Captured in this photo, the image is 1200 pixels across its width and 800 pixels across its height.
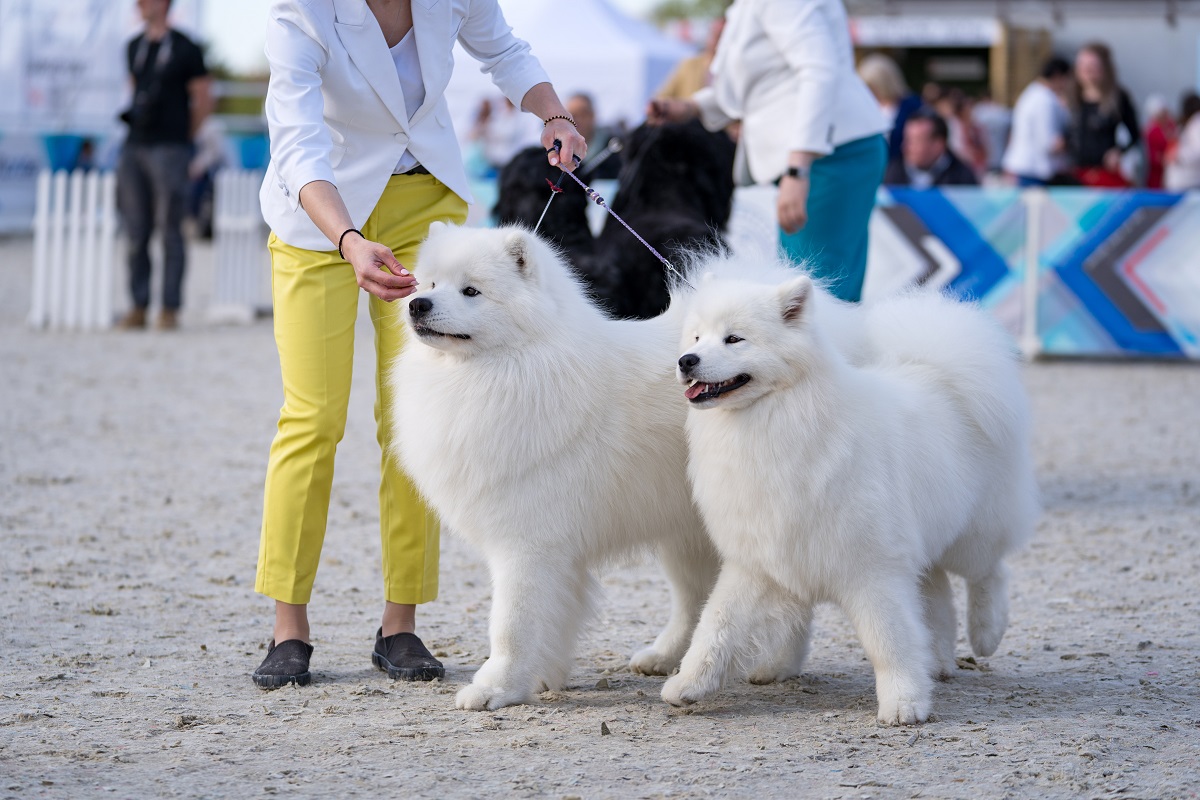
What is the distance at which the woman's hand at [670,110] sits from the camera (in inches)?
197

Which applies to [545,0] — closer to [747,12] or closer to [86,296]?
[86,296]

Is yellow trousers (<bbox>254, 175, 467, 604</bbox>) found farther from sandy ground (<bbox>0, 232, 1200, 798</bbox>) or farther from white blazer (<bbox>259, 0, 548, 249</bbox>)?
sandy ground (<bbox>0, 232, 1200, 798</bbox>)

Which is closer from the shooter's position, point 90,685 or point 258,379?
point 90,685

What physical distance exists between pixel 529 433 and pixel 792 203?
5.05 ft

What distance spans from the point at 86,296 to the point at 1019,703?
9.20 meters

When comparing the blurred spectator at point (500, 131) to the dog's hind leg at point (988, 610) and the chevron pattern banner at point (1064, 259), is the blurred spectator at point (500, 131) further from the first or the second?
the dog's hind leg at point (988, 610)

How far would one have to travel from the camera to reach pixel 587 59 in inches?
663

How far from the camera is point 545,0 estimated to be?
57.0 feet

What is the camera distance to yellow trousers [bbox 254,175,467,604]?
→ 11.4 feet

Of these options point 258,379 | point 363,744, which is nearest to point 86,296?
point 258,379

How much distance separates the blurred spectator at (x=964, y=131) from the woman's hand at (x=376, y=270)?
12448mm

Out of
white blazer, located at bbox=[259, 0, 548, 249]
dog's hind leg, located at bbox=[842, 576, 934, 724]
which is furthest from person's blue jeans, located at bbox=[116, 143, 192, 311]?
dog's hind leg, located at bbox=[842, 576, 934, 724]

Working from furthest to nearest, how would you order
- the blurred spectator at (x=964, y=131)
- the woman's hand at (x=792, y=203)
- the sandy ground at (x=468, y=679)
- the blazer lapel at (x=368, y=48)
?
the blurred spectator at (x=964, y=131) → the woman's hand at (x=792, y=203) → the blazer lapel at (x=368, y=48) → the sandy ground at (x=468, y=679)

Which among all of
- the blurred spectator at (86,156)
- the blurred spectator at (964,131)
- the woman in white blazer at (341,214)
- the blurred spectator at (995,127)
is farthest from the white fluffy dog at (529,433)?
the blurred spectator at (86,156)
